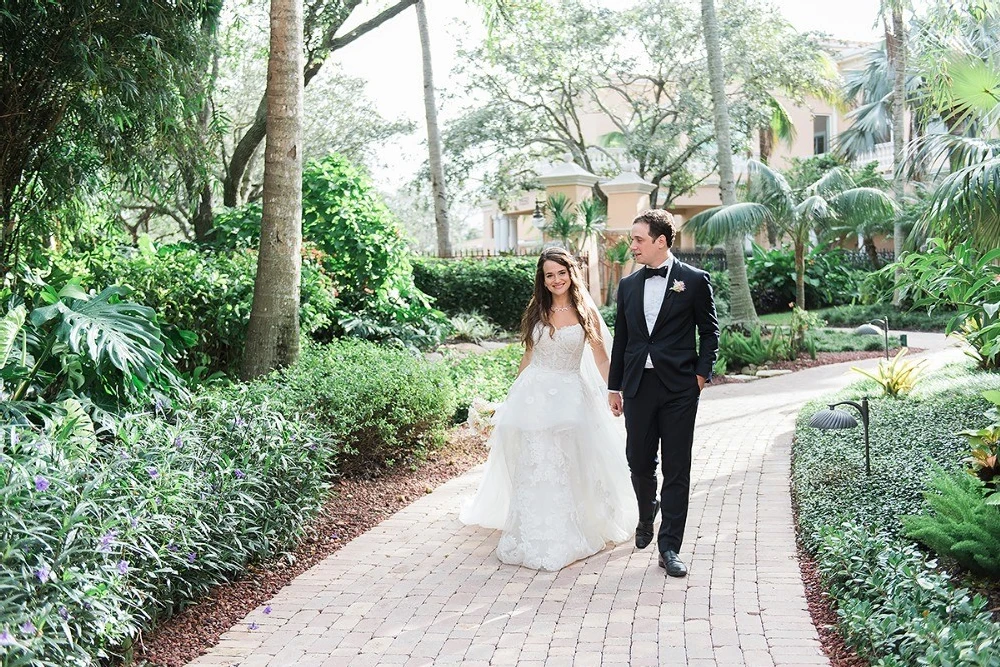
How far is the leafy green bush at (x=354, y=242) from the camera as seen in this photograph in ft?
39.0

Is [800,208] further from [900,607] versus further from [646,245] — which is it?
[900,607]

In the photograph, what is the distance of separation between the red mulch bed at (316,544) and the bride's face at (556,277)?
209cm

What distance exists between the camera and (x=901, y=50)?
886 inches

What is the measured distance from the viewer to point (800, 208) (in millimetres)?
19875

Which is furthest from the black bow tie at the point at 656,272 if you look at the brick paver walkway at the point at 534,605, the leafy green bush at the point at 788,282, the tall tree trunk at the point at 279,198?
the leafy green bush at the point at 788,282

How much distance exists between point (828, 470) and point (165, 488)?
464 cm

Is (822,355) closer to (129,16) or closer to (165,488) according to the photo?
(129,16)

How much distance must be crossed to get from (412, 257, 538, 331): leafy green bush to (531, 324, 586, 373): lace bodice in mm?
12799

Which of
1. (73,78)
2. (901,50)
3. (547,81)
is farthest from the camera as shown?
(547,81)

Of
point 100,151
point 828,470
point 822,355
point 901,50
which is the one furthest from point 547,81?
point 828,470

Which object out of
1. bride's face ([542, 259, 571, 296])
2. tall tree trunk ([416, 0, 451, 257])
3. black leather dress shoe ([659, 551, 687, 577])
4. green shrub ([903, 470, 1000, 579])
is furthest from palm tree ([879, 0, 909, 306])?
black leather dress shoe ([659, 551, 687, 577])

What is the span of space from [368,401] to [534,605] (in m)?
2.90

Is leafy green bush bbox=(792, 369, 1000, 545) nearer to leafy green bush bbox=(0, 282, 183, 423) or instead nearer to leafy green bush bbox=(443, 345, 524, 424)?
leafy green bush bbox=(443, 345, 524, 424)

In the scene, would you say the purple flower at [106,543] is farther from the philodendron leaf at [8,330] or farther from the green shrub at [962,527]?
the green shrub at [962,527]
